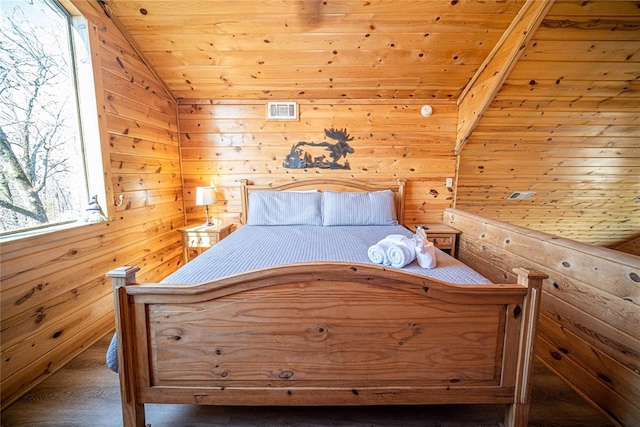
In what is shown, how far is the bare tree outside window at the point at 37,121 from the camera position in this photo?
4.58ft

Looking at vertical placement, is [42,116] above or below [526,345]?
above

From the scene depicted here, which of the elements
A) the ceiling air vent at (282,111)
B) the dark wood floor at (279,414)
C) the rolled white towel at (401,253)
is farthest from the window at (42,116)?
the rolled white towel at (401,253)

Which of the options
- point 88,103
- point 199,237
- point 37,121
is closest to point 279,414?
point 199,237

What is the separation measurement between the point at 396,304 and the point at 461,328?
294mm

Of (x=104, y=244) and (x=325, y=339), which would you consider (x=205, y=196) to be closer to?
(x=104, y=244)

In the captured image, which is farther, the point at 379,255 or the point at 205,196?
the point at 205,196

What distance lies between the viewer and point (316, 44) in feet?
7.02

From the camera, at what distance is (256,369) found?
1075 millimetres

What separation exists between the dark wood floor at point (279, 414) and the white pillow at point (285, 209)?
148cm

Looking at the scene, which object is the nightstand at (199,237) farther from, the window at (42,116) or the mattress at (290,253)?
the window at (42,116)

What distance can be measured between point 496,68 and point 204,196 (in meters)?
2.87

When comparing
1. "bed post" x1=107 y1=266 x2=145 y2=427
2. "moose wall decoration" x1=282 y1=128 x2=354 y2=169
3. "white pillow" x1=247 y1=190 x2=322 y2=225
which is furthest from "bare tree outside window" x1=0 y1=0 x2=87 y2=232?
"moose wall decoration" x1=282 y1=128 x2=354 y2=169

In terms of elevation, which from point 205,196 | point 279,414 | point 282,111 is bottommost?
point 279,414

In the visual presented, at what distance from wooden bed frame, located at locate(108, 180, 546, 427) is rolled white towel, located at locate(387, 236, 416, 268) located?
0.30 metres
